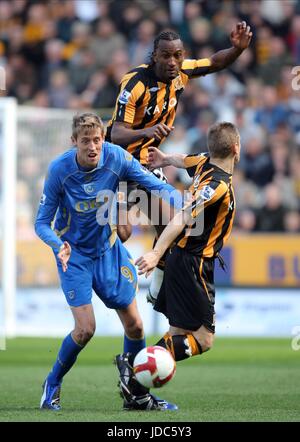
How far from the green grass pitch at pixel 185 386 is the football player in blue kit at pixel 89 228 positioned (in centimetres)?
33

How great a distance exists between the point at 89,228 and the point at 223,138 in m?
1.28

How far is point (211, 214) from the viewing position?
7.59 m

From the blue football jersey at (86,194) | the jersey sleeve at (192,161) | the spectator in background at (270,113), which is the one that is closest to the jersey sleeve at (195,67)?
the jersey sleeve at (192,161)

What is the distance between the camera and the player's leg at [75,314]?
25.7ft

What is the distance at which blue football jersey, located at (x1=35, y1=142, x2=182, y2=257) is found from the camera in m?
7.78

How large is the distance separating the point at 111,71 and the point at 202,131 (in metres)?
2.28

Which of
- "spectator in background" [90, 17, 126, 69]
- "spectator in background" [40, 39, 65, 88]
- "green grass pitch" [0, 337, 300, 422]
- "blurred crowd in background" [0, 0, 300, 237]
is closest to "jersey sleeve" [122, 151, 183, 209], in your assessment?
"green grass pitch" [0, 337, 300, 422]

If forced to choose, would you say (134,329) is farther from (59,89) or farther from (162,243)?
(59,89)

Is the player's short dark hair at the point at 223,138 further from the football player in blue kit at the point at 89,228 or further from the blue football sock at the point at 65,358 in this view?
the blue football sock at the point at 65,358

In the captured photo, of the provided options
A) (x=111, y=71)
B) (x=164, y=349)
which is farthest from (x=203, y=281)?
(x=111, y=71)

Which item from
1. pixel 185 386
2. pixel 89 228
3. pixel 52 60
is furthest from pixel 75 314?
pixel 52 60

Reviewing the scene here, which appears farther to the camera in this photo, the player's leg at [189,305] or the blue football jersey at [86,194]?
the blue football jersey at [86,194]

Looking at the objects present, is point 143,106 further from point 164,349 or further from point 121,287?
point 164,349

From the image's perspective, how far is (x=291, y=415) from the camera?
282 inches
